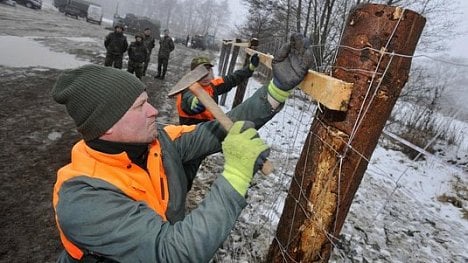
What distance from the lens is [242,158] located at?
50.9 inches

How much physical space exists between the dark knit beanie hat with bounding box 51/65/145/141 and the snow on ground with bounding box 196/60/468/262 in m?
1.86

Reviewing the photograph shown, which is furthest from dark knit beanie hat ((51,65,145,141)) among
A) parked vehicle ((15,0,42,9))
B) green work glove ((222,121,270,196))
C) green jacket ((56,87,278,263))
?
parked vehicle ((15,0,42,9))

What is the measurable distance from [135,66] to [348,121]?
29.9 ft

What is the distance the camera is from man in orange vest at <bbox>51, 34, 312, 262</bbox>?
3.85ft

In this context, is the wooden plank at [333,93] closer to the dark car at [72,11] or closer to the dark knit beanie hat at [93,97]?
the dark knit beanie hat at [93,97]

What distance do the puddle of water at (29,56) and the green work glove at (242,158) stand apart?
8567 mm

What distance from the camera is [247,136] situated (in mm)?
1383

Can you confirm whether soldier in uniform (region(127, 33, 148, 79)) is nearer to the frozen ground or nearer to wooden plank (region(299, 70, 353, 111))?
the frozen ground

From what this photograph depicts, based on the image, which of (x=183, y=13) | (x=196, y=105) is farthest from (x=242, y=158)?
(x=183, y=13)

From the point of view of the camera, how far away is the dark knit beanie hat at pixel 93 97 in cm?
137

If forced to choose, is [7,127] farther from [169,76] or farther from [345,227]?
A: [169,76]

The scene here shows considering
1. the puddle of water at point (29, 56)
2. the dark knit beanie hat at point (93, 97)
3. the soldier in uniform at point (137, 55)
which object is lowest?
the puddle of water at point (29, 56)

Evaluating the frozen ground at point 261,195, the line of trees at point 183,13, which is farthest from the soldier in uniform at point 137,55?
the line of trees at point 183,13

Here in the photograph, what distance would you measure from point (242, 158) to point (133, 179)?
47 cm
